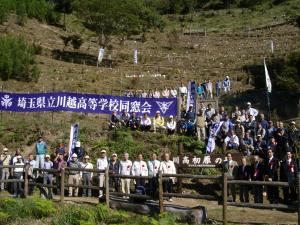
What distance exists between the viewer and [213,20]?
230 ft

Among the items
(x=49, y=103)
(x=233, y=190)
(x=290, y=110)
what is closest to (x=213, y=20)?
(x=290, y=110)

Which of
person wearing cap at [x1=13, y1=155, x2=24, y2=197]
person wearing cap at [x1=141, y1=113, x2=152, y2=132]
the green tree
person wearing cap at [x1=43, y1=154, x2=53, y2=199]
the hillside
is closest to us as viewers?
person wearing cap at [x1=43, y1=154, x2=53, y2=199]

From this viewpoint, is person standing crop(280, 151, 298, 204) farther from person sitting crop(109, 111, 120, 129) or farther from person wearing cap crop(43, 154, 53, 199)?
person sitting crop(109, 111, 120, 129)

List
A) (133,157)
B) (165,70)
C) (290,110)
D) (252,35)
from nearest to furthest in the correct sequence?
(133,157) < (290,110) < (165,70) < (252,35)

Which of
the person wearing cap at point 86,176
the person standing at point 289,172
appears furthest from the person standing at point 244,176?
the person wearing cap at point 86,176

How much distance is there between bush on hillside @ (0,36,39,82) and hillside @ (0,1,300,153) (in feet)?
2.44

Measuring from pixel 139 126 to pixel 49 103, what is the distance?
4107mm

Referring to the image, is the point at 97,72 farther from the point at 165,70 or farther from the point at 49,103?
the point at 49,103

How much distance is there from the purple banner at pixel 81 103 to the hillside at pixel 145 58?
1.06 meters

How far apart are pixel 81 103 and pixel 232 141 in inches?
287

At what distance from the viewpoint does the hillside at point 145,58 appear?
2539 cm

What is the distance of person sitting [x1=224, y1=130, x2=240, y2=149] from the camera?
65.7ft

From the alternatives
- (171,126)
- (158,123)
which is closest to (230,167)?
(171,126)

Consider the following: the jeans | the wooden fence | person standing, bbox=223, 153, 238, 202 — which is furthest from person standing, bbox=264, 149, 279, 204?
the jeans
